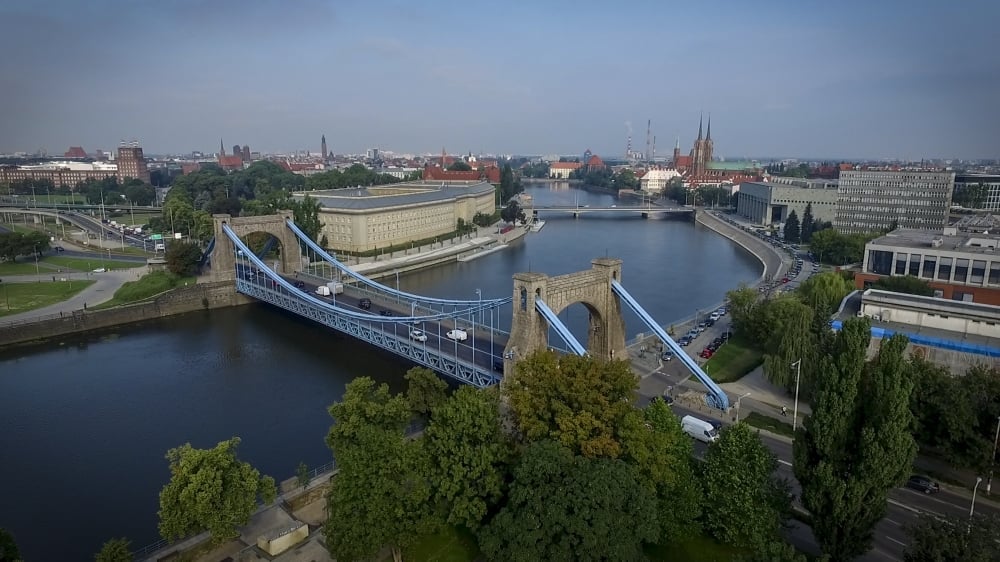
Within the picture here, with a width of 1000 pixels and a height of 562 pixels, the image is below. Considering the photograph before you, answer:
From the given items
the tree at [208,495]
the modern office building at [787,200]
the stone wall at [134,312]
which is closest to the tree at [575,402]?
the tree at [208,495]

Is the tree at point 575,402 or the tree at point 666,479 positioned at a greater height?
the tree at point 575,402

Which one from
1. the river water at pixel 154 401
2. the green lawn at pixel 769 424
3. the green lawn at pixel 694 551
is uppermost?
the green lawn at pixel 694 551

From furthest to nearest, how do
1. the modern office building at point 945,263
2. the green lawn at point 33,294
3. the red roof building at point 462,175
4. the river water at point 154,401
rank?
the red roof building at point 462,175 < the green lawn at point 33,294 < the modern office building at point 945,263 < the river water at point 154,401

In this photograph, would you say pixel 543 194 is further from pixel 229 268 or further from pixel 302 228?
pixel 229 268

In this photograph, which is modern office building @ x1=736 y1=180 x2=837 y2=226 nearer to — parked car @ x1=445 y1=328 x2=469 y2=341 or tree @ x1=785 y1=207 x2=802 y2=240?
tree @ x1=785 y1=207 x2=802 y2=240

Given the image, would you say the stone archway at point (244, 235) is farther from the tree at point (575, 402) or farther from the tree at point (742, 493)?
the tree at point (742, 493)

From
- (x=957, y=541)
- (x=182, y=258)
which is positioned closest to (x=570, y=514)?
(x=957, y=541)

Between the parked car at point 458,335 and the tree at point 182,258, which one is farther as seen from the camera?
the tree at point 182,258
